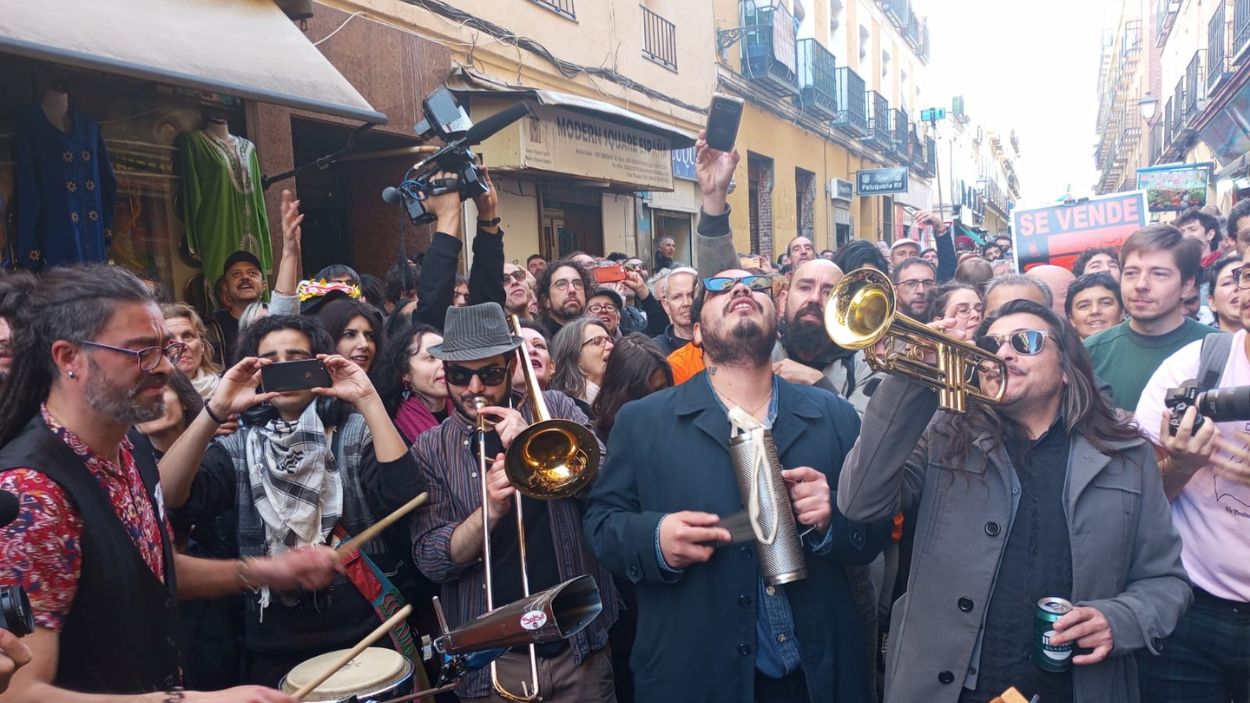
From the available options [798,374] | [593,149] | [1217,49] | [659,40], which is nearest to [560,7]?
[593,149]

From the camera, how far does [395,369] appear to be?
3.94m

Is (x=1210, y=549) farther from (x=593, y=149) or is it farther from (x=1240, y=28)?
(x=1240, y=28)

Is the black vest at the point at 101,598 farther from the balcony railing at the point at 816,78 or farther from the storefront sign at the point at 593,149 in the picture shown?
the balcony railing at the point at 816,78

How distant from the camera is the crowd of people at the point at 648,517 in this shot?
2.17 metres

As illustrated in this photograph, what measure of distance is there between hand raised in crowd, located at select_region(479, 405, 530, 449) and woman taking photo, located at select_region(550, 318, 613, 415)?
1.22 meters

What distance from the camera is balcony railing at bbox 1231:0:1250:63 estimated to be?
51.9 ft

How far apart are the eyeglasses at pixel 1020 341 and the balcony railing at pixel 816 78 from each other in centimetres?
1722

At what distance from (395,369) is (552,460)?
4.52ft

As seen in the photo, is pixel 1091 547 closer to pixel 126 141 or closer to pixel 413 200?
pixel 413 200

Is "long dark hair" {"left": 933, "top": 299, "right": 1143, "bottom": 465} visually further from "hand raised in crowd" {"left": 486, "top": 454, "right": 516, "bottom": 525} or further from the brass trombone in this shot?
"hand raised in crowd" {"left": 486, "top": 454, "right": 516, "bottom": 525}

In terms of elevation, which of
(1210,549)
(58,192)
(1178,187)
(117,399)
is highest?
(1178,187)

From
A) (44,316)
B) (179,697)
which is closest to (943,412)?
(179,697)

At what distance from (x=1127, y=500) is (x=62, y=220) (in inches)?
206

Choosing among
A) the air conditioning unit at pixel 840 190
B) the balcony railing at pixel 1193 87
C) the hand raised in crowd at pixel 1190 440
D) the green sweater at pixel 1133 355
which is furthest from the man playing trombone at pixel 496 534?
the balcony railing at pixel 1193 87
